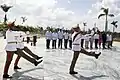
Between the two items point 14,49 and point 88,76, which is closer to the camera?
point 14,49

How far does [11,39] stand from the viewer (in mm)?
7223

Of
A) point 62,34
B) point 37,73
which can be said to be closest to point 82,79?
point 37,73

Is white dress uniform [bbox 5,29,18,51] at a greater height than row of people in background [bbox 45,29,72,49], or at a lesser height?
greater

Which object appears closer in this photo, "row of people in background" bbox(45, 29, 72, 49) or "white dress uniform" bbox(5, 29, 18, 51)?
"white dress uniform" bbox(5, 29, 18, 51)

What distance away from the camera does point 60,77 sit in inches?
310

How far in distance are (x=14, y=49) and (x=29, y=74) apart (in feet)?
3.61

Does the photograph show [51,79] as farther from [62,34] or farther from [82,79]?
[62,34]

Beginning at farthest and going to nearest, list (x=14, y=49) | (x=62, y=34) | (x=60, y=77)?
(x=62, y=34) → (x=60, y=77) → (x=14, y=49)

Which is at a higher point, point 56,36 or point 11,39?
point 11,39

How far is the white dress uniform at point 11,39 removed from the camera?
7.18 metres

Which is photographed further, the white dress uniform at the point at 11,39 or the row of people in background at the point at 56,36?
the row of people in background at the point at 56,36

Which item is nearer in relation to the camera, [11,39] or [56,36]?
[11,39]

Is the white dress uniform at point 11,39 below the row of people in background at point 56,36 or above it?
above

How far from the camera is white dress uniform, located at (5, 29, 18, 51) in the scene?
7.18 metres
